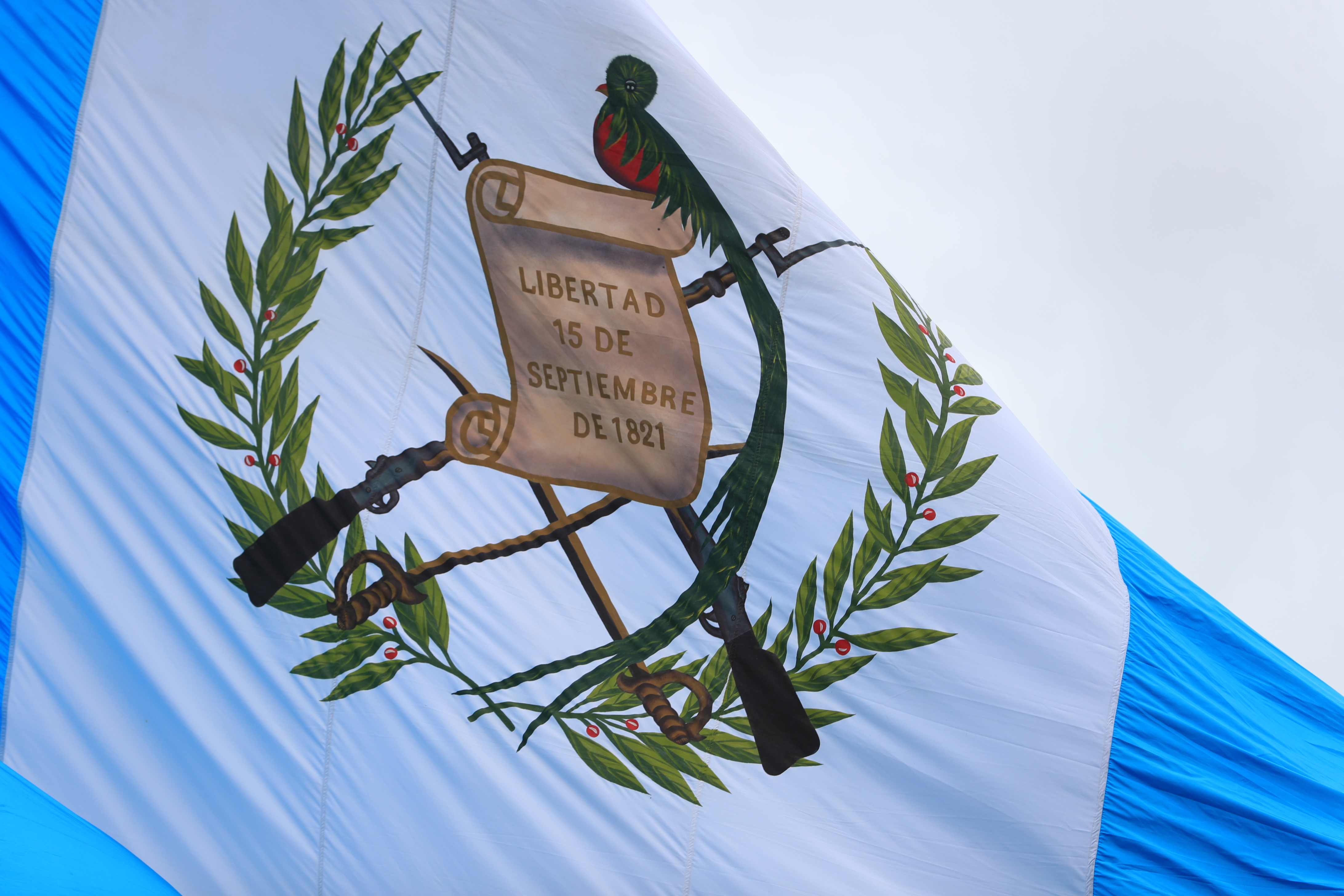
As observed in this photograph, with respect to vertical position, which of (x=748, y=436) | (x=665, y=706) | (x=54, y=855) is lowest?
(x=54, y=855)

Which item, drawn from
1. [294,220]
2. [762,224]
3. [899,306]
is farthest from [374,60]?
[899,306]

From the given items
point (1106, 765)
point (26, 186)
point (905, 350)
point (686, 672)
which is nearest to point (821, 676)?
point (686, 672)

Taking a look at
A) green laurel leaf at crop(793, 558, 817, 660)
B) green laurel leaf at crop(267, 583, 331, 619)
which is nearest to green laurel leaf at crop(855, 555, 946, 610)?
green laurel leaf at crop(793, 558, 817, 660)

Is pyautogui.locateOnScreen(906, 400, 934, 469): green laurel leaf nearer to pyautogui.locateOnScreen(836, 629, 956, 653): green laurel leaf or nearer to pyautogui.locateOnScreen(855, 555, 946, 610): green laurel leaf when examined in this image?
pyautogui.locateOnScreen(855, 555, 946, 610): green laurel leaf

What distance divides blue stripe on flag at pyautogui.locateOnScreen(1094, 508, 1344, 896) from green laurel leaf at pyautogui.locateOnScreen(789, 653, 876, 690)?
2.35 feet

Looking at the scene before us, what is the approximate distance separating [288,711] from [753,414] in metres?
1.36

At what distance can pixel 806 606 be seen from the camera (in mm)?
2811

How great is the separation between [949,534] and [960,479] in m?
0.15

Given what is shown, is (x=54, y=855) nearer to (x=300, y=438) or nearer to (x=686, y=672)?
(x=300, y=438)

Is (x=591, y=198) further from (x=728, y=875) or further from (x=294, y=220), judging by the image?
(x=728, y=875)

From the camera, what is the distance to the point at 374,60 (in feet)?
9.16

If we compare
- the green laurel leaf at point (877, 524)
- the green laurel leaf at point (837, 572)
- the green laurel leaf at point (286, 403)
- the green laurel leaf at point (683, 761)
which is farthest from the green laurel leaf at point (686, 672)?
the green laurel leaf at point (286, 403)

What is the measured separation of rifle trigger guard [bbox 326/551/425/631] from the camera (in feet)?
8.96

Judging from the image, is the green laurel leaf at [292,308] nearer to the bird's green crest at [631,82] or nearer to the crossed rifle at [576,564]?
the crossed rifle at [576,564]
